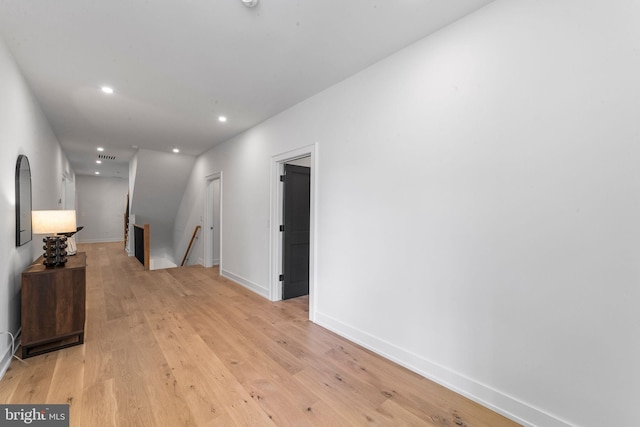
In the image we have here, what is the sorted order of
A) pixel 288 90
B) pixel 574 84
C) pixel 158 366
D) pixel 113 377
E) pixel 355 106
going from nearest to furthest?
pixel 574 84, pixel 113 377, pixel 158 366, pixel 355 106, pixel 288 90

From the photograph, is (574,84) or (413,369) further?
(413,369)

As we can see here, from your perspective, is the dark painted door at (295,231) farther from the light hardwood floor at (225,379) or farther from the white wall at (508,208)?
the white wall at (508,208)

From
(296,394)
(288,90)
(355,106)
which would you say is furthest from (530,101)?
(296,394)

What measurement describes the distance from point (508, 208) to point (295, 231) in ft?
8.87

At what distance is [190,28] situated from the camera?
6.25ft

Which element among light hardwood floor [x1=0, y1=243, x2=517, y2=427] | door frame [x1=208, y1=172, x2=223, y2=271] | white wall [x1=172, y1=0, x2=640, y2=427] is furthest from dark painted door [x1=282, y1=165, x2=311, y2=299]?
door frame [x1=208, y1=172, x2=223, y2=271]

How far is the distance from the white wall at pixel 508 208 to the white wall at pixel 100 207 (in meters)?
10.8

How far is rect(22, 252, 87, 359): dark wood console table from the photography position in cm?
221

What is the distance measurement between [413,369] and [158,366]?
2.06 meters

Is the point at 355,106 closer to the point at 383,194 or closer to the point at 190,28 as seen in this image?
the point at 383,194

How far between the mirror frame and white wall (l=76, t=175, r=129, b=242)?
8424mm

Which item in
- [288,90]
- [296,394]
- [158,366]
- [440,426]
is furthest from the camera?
[288,90]

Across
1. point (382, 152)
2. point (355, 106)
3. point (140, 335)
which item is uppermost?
point (355, 106)

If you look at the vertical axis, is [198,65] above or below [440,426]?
above
